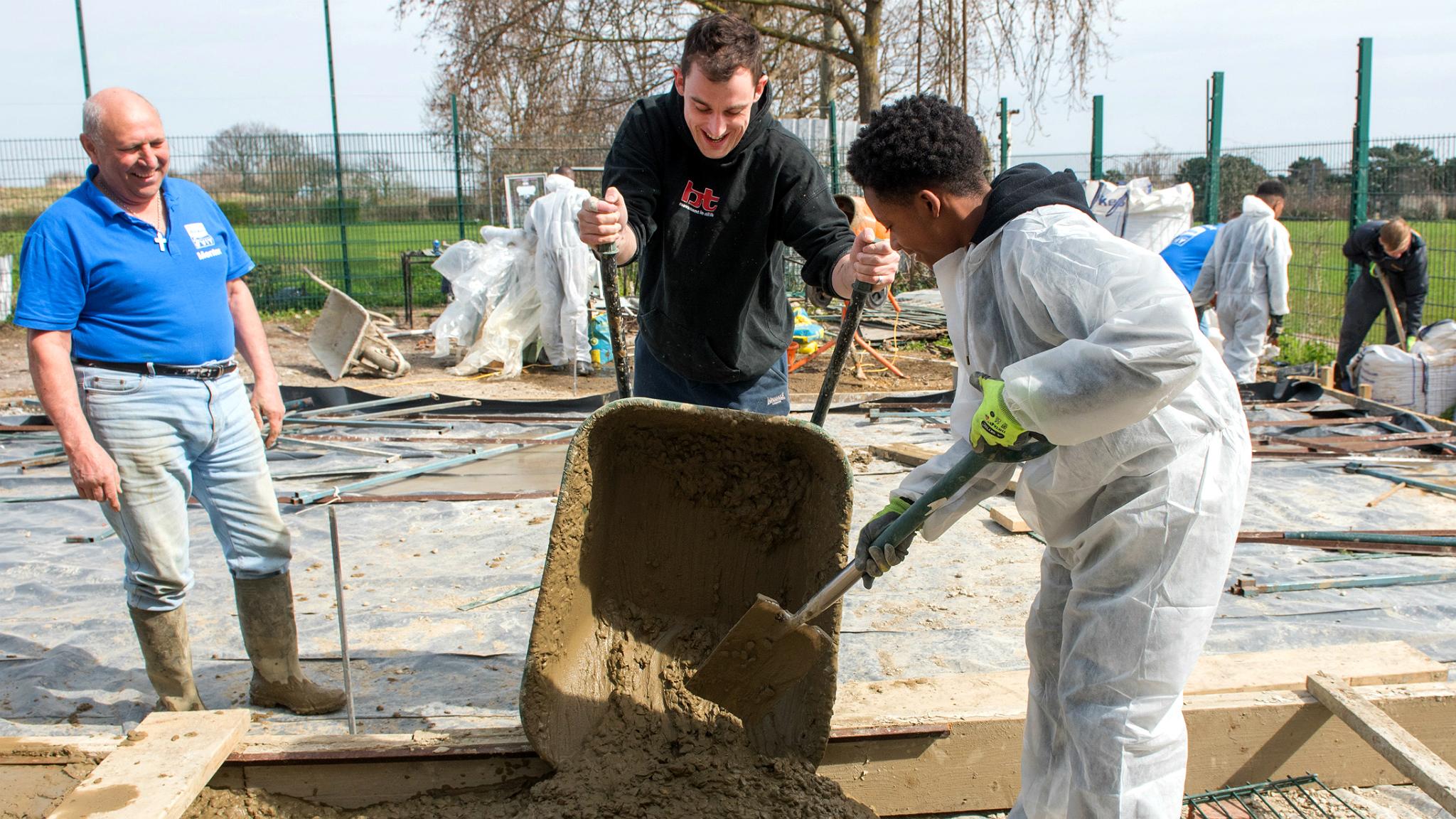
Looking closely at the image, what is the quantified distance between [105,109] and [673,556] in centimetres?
179

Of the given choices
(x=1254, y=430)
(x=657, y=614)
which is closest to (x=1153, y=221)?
(x=1254, y=430)

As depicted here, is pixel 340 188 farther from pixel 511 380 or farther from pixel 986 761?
pixel 986 761

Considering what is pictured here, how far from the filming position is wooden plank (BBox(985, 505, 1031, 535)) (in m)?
4.46

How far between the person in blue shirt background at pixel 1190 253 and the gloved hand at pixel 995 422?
24.3 feet

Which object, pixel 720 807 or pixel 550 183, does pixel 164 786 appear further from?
pixel 550 183

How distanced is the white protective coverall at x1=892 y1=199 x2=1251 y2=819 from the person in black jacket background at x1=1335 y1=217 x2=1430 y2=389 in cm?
720

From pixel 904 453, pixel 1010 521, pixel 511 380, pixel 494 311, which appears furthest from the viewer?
pixel 494 311

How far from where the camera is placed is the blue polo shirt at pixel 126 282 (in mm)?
2518

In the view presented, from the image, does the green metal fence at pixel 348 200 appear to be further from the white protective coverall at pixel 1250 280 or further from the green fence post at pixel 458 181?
the white protective coverall at pixel 1250 280

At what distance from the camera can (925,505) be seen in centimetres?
195

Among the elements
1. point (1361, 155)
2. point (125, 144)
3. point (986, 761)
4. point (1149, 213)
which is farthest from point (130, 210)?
point (1361, 155)

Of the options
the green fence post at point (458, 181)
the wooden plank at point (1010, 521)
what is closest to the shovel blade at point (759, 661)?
the wooden plank at point (1010, 521)

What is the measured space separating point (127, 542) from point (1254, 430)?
239 inches

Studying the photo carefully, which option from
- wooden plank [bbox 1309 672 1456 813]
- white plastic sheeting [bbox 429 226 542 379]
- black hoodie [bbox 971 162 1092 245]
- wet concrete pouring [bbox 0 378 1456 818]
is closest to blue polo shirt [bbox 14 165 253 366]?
wet concrete pouring [bbox 0 378 1456 818]
